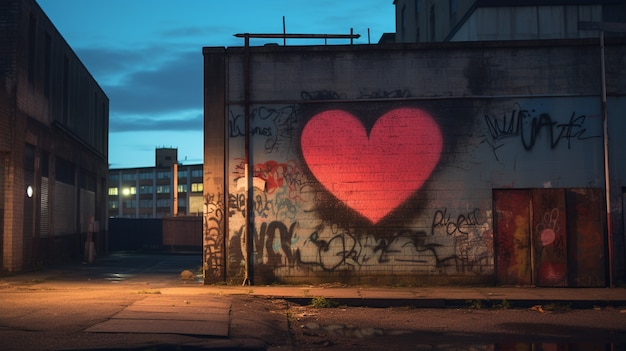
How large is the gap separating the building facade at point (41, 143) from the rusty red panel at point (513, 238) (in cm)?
1314

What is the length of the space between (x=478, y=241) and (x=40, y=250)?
559 inches

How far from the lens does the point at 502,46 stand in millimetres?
16438

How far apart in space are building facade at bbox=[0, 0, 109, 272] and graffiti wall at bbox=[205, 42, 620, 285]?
22.2ft

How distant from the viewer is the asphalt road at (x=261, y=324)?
9180 mm

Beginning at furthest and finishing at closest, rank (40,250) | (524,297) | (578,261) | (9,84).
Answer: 1. (40,250)
2. (9,84)
3. (578,261)
4. (524,297)

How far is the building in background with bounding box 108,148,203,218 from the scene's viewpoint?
12138cm

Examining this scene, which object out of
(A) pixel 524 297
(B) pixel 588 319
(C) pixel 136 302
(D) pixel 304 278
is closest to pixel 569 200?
(A) pixel 524 297

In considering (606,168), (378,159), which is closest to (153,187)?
(378,159)

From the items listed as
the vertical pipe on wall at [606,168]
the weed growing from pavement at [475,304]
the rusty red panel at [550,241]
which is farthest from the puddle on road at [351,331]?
the vertical pipe on wall at [606,168]

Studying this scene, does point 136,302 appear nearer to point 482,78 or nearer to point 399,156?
point 399,156

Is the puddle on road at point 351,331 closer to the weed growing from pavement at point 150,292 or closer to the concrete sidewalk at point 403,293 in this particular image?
the concrete sidewalk at point 403,293

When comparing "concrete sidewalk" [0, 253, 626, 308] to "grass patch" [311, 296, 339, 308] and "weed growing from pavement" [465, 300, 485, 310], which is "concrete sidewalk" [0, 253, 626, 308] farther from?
"grass patch" [311, 296, 339, 308]

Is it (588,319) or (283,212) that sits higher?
(283,212)

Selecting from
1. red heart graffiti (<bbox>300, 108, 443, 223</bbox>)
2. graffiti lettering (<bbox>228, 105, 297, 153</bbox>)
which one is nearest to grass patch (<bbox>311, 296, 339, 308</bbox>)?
red heart graffiti (<bbox>300, 108, 443, 223</bbox>)
